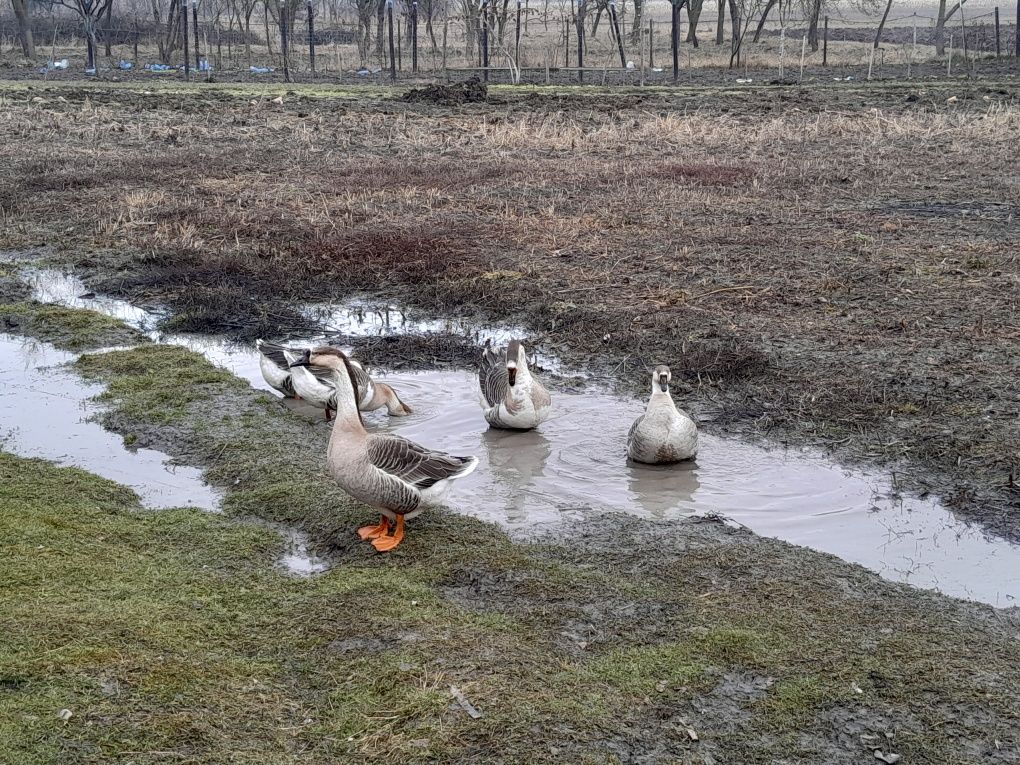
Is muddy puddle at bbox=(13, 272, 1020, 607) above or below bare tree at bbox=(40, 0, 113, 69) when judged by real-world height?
below

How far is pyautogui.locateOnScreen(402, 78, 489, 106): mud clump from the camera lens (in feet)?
98.4

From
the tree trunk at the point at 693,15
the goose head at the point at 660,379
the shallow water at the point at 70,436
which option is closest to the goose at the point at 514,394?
the goose head at the point at 660,379

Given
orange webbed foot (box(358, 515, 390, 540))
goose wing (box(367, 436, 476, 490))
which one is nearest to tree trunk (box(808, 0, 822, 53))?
goose wing (box(367, 436, 476, 490))

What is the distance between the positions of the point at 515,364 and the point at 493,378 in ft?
1.08

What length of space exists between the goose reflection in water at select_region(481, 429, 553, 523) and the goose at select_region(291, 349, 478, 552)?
3.25 ft

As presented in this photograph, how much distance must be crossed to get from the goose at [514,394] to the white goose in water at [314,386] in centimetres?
80

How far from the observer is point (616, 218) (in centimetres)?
1495

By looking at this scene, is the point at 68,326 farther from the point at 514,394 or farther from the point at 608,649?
the point at 608,649

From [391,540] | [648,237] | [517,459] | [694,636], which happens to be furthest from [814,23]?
[694,636]

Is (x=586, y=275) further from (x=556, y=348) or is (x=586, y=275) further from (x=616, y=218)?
(x=616, y=218)

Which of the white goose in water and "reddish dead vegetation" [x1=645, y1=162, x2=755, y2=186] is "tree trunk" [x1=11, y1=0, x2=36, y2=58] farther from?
the white goose in water

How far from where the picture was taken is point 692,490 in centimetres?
748

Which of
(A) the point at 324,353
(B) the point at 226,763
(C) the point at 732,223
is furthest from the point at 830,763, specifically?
(C) the point at 732,223

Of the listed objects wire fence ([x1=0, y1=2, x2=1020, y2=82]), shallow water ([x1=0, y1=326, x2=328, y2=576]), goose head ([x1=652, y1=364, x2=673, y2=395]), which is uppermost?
wire fence ([x1=0, y1=2, x2=1020, y2=82])
